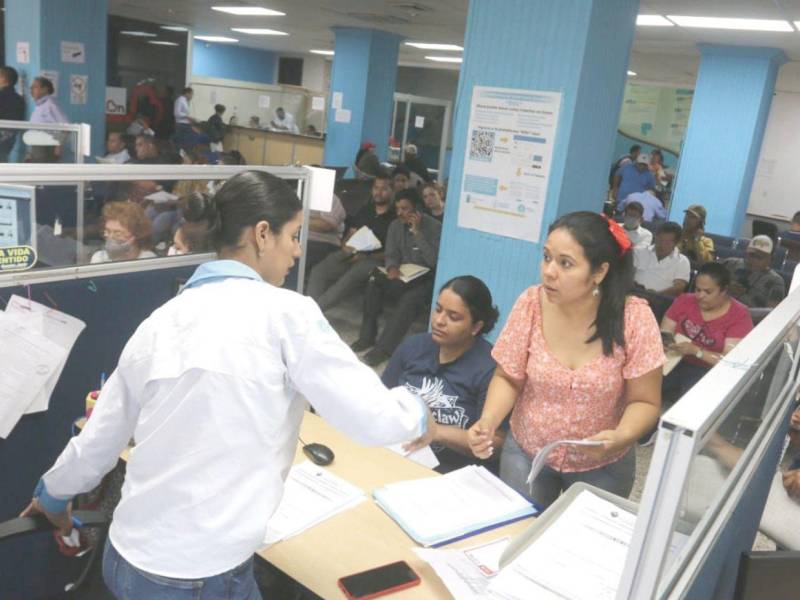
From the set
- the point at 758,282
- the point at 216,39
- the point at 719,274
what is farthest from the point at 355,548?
the point at 216,39

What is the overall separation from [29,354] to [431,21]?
7.40m

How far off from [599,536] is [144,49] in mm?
14475

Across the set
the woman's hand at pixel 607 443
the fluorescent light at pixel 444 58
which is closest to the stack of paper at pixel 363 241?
the woman's hand at pixel 607 443

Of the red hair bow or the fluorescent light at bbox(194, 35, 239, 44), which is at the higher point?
the fluorescent light at bbox(194, 35, 239, 44)

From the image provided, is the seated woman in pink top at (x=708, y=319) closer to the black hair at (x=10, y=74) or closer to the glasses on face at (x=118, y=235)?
the glasses on face at (x=118, y=235)

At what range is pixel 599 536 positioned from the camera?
4.61 ft

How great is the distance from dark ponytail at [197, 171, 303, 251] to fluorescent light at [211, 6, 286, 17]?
8627 millimetres

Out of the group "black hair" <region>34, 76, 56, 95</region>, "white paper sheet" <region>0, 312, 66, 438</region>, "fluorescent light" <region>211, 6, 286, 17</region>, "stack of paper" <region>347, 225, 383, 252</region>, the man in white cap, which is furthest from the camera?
"fluorescent light" <region>211, 6, 286, 17</region>

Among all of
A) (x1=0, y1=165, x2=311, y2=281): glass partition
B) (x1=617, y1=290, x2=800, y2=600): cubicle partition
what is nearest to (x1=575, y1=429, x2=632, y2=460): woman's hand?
(x1=617, y1=290, x2=800, y2=600): cubicle partition

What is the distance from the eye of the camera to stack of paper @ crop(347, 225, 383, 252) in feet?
17.9

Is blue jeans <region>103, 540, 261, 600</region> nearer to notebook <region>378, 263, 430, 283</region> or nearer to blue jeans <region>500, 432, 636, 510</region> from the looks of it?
blue jeans <region>500, 432, 636, 510</region>

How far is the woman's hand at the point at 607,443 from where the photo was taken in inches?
72.5

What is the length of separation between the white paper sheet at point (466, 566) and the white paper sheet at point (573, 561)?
0.18m

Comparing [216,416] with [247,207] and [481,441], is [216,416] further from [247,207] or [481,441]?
[481,441]
